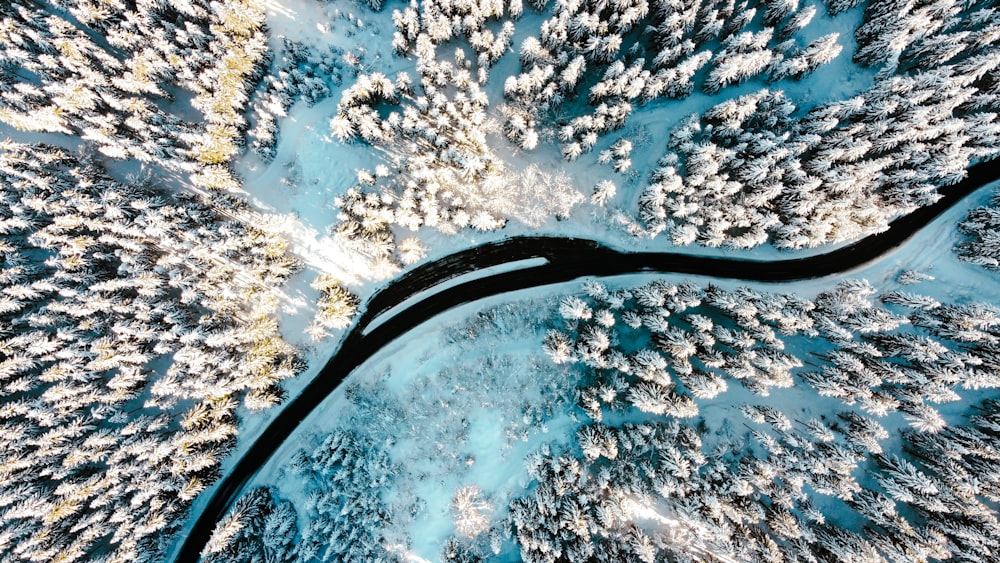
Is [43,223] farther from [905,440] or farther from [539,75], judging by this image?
[905,440]

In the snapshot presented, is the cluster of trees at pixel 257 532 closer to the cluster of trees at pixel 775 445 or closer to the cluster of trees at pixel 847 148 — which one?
the cluster of trees at pixel 775 445

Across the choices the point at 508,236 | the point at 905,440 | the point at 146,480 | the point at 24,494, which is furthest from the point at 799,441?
the point at 24,494

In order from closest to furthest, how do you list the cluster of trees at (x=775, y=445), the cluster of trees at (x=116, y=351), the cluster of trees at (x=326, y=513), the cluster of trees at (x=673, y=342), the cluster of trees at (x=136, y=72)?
the cluster of trees at (x=775, y=445) → the cluster of trees at (x=116, y=351) → the cluster of trees at (x=673, y=342) → the cluster of trees at (x=136, y=72) → the cluster of trees at (x=326, y=513)

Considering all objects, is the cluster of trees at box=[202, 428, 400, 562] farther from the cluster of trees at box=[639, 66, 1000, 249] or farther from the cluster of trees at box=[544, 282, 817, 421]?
the cluster of trees at box=[639, 66, 1000, 249]

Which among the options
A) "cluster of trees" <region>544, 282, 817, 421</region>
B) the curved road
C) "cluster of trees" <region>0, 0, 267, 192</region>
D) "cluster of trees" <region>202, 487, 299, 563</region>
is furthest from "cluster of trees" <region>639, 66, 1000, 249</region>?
"cluster of trees" <region>202, 487, 299, 563</region>

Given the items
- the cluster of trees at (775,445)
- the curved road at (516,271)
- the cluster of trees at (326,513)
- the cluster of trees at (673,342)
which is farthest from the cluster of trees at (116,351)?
the cluster of trees at (775,445)

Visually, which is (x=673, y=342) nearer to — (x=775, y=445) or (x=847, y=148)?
(x=775, y=445)
